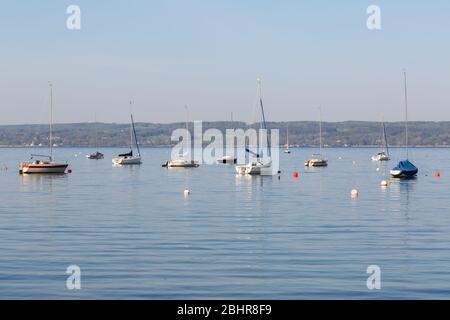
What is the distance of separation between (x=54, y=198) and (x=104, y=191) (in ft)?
49.1

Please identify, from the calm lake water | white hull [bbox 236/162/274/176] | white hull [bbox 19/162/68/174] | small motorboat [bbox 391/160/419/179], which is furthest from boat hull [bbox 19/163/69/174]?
small motorboat [bbox 391/160/419/179]

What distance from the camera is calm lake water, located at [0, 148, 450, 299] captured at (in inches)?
1299

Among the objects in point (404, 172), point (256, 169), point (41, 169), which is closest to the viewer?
point (404, 172)

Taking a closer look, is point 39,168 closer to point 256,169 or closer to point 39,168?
point 39,168

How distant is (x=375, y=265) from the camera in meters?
39.1

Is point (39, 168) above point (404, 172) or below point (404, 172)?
above

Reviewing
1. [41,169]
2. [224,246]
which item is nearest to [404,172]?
[41,169]

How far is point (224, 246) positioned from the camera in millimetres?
46156

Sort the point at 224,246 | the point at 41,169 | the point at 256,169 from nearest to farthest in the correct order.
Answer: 1. the point at 224,246
2. the point at 256,169
3. the point at 41,169

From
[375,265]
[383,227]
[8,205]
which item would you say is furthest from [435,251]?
[8,205]

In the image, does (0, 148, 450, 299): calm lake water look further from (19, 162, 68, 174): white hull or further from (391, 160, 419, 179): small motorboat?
(19, 162, 68, 174): white hull

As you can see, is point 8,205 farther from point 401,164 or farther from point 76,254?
point 401,164

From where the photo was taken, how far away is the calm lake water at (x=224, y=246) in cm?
3300

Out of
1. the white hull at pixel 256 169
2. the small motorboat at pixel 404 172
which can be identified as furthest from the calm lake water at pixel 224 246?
the white hull at pixel 256 169
